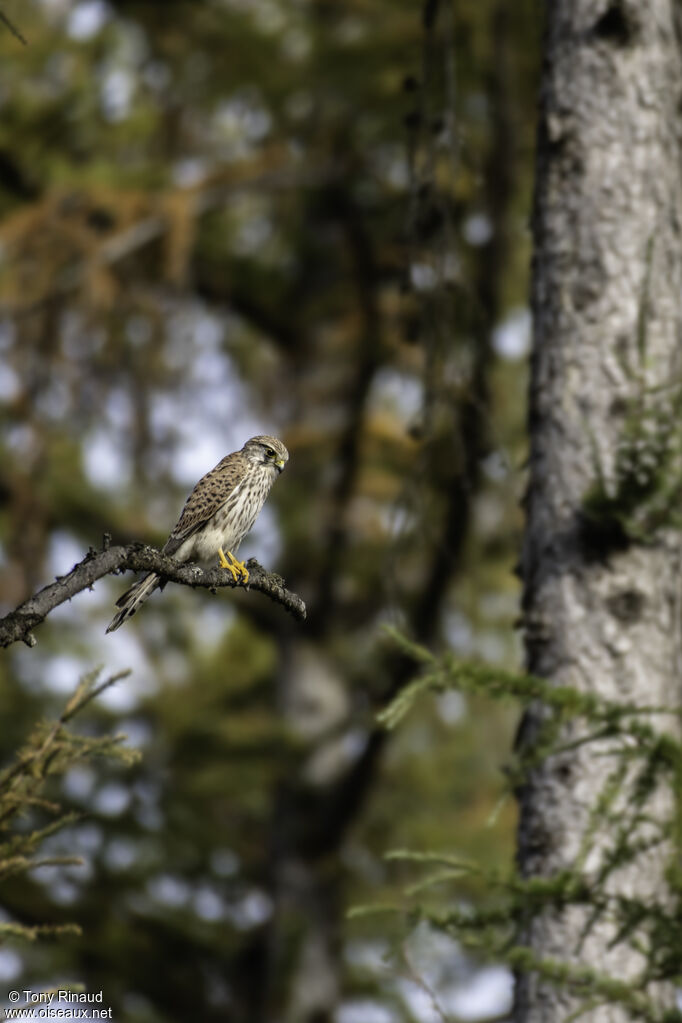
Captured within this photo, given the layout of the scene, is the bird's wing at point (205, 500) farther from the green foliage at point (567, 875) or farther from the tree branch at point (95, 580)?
the tree branch at point (95, 580)

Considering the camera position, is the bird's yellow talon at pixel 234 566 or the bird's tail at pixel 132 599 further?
the bird's yellow talon at pixel 234 566

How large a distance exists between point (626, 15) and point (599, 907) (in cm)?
286

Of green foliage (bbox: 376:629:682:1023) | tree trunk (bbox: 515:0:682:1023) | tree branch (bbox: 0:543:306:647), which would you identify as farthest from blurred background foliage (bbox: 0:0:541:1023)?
tree branch (bbox: 0:543:306:647)

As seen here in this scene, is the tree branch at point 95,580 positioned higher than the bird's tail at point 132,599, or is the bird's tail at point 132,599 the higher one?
the bird's tail at point 132,599

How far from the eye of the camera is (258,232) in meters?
12.0

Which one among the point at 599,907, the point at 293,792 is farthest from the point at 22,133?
the point at 599,907

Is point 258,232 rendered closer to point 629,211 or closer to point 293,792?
point 293,792

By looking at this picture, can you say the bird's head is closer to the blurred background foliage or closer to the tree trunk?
the tree trunk

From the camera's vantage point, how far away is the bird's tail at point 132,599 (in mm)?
2027

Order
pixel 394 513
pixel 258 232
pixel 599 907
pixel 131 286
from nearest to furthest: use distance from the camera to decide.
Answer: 1. pixel 599 907
2. pixel 394 513
3. pixel 131 286
4. pixel 258 232

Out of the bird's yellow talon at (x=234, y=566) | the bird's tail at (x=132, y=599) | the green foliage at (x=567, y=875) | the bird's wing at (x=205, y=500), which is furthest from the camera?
the bird's wing at (x=205, y=500)

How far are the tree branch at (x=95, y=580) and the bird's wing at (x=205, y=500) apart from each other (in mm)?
1450

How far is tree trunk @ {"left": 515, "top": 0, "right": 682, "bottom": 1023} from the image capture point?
11.6 ft

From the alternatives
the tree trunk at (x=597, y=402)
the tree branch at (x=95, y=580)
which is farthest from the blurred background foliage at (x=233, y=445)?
the tree branch at (x=95, y=580)
